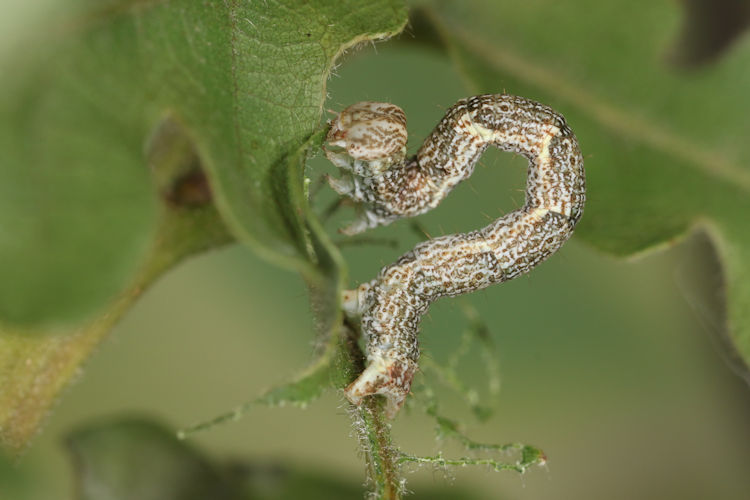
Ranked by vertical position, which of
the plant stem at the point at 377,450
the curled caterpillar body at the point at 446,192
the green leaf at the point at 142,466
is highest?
the curled caterpillar body at the point at 446,192

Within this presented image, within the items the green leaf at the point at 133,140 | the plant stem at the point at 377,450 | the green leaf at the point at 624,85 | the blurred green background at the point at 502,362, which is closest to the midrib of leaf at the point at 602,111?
the green leaf at the point at 624,85

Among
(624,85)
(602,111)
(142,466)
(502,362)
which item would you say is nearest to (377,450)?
(142,466)

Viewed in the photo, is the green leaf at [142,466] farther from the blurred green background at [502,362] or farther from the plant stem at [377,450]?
the plant stem at [377,450]

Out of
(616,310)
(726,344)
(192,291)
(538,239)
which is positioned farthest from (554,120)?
(616,310)

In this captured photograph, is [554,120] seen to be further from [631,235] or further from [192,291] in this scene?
[192,291]

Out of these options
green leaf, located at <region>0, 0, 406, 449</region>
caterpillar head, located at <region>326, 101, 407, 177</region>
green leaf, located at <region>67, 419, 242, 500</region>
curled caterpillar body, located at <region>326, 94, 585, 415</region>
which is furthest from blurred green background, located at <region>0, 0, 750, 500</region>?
green leaf, located at <region>0, 0, 406, 449</region>

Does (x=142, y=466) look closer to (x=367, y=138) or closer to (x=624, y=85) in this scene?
(x=367, y=138)
